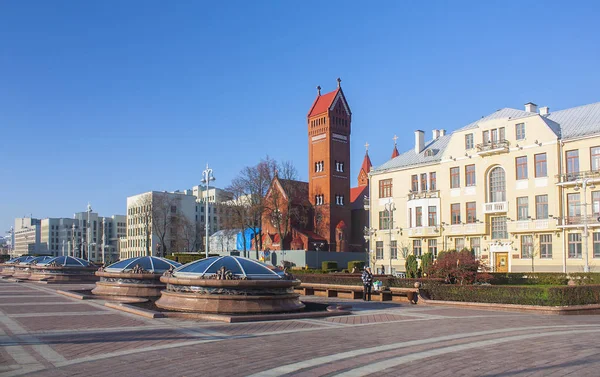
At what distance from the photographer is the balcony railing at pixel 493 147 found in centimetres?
4700

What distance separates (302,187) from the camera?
83062mm

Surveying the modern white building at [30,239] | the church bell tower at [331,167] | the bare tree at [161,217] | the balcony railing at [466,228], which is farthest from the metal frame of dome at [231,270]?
the modern white building at [30,239]

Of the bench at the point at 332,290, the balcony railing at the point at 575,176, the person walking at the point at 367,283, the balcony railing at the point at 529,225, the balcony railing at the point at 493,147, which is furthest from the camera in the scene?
the balcony railing at the point at 493,147

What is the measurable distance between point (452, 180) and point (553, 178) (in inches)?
394

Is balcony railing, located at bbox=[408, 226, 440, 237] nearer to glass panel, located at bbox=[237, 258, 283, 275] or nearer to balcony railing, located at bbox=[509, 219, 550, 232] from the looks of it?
balcony railing, located at bbox=[509, 219, 550, 232]

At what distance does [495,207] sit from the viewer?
47.8 metres

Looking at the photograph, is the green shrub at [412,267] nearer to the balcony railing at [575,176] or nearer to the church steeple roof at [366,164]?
the balcony railing at [575,176]

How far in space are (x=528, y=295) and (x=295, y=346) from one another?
12.1m

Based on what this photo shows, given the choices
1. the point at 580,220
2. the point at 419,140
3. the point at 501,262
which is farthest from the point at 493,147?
the point at 419,140

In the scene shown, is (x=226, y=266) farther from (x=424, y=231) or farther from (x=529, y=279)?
(x=424, y=231)

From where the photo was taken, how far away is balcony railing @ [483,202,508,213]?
155 ft

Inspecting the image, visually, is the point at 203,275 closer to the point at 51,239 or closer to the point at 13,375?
the point at 13,375

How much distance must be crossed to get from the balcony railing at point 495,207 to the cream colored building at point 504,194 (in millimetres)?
82

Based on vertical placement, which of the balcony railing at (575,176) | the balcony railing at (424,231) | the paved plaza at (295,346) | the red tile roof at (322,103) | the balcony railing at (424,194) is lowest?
the paved plaza at (295,346)
